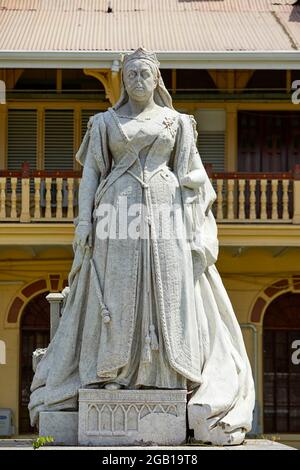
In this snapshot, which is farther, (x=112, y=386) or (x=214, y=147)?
(x=214, y=147)

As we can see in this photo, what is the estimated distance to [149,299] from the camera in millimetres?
10570

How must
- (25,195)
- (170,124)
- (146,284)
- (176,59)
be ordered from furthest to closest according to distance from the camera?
(25,195) < (176,59) < (170,124) < (146,284)

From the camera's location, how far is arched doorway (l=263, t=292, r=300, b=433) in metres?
25.0

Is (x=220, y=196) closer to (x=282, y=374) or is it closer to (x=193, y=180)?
(x=282, y=374)

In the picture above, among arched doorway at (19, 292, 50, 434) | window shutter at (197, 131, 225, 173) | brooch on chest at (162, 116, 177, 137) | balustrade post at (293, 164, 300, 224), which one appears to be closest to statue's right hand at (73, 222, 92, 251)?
brooch on chest at (162, 116, 177, 137)

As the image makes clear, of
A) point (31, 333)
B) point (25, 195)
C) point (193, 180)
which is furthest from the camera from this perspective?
point (31, 333)

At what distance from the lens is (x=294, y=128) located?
84.3 ft

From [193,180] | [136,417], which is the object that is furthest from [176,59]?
[136,417]

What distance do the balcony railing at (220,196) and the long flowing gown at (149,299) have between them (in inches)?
482

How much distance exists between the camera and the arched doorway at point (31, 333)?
82.1 feet

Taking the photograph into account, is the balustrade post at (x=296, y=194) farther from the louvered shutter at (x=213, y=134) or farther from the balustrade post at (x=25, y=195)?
the balustrade post at (x=25, y=195)

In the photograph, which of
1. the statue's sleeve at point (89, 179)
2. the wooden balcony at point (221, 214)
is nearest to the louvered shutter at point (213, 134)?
the wooden balcony at point (221, 214)

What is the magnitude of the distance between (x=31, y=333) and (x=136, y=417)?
15.0 meters
